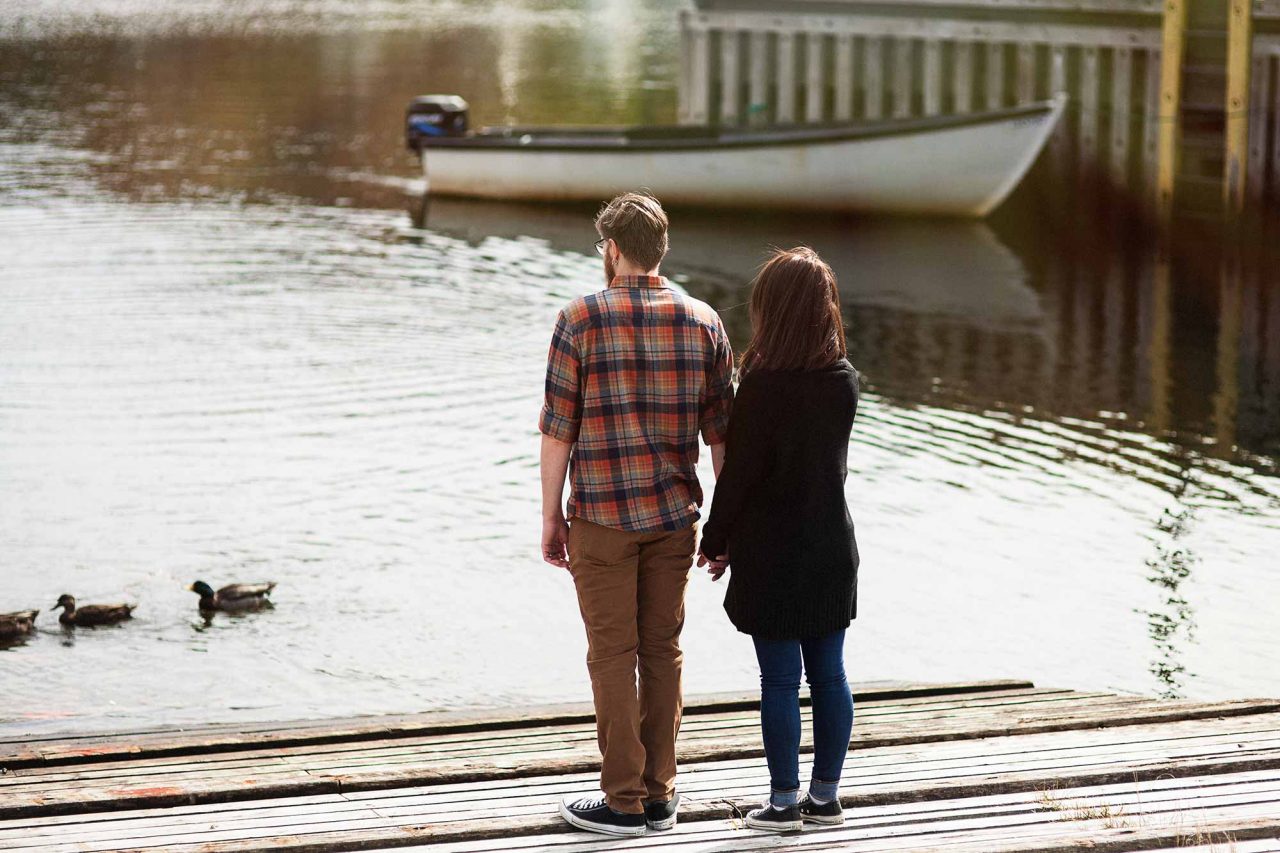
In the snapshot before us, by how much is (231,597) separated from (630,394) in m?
5.12

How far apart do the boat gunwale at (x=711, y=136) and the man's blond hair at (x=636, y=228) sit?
695 inches

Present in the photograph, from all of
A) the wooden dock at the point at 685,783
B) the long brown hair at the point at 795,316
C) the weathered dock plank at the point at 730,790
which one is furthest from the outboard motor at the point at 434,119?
the long brown hair at the point at 795,316

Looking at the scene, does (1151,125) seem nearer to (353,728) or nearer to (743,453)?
(353,728)

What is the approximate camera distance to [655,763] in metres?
4.70

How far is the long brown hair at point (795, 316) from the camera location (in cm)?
439

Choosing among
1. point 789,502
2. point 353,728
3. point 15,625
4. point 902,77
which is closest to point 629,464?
point 789,502

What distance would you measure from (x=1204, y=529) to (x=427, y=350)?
23.9ft

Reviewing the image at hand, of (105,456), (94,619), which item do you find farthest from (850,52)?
(94,619)

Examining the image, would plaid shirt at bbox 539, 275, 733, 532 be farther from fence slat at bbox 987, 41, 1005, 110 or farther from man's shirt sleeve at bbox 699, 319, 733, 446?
fence slat at bbox 987, 41, 1005, 110

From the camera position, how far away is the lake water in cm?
859

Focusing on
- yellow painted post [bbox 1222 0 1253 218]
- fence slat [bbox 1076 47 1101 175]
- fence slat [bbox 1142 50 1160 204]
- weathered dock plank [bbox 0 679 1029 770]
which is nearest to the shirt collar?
weathered dock plank [bbox 0 679 1029 770]

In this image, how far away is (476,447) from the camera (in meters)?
12.1

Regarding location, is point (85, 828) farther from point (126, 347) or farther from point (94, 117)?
point (94, 117)

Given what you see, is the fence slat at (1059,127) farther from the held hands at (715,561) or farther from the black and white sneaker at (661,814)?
the black and white sneaker at (661,814)
